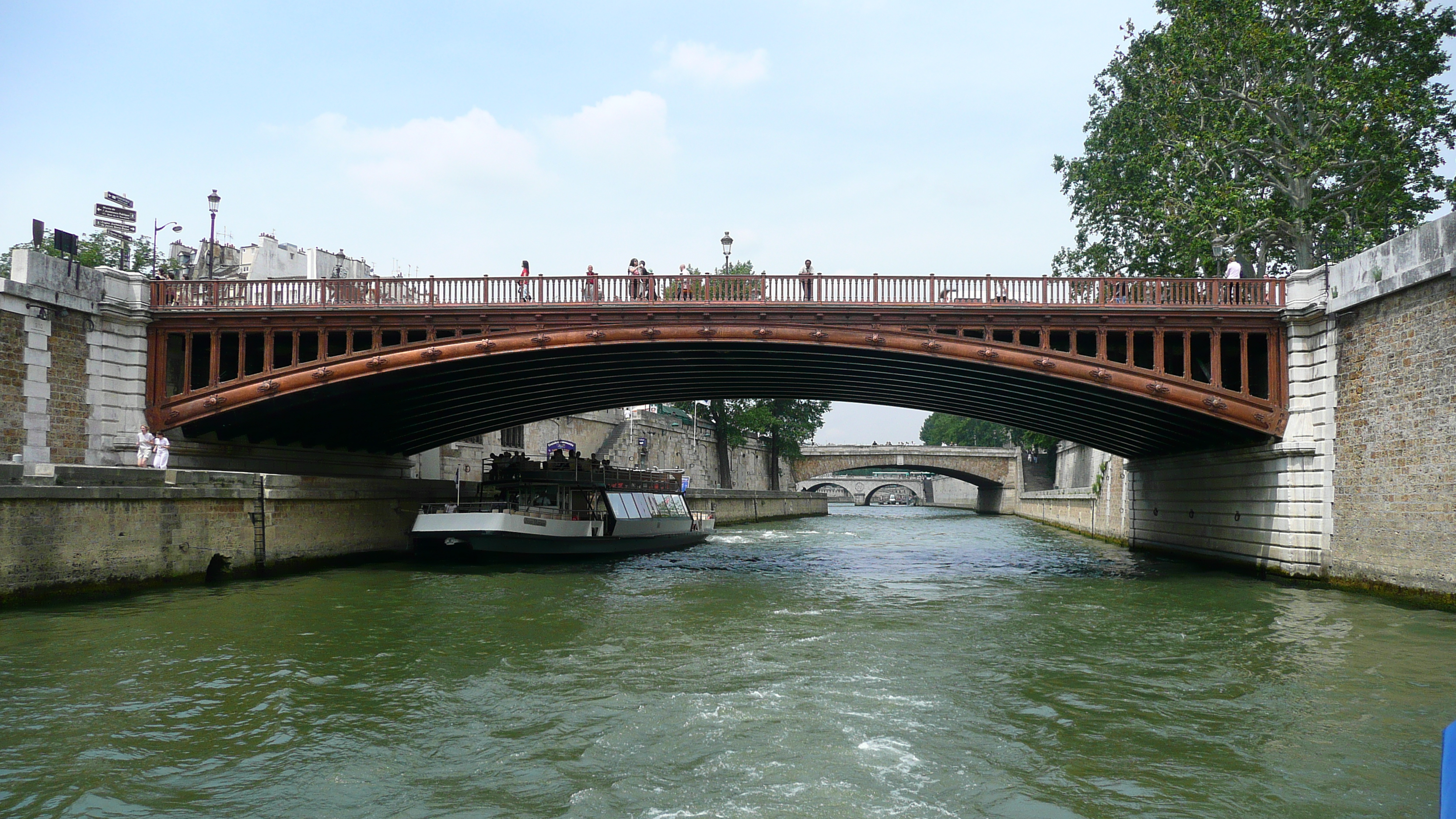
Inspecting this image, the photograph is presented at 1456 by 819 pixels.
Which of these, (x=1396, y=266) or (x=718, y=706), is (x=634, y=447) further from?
(x=718, y=706)

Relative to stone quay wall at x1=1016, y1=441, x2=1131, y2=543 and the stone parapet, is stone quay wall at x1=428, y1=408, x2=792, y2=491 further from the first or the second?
the stone parapet

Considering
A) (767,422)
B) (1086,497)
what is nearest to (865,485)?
(767,422)

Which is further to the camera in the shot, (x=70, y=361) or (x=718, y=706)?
(x=70, y=361)

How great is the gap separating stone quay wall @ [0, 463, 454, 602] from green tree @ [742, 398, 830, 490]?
4003 cm

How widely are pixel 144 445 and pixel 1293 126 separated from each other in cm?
3709

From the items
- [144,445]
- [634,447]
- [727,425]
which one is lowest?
[144,445]

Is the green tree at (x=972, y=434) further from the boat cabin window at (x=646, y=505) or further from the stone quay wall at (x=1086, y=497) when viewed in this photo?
the boat cabin window at (x=646, y=505)

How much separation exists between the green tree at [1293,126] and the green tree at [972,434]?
45301 mm

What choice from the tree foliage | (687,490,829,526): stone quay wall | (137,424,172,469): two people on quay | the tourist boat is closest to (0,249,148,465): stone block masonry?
(137,424,172,469): two people on quay

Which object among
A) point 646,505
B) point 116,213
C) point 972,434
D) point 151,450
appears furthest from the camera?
point 972,434

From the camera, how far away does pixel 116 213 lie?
34.5 meters

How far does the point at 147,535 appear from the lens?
20.1 m

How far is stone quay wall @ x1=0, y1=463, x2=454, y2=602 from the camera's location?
1747 cm

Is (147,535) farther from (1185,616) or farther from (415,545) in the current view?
(1185,616)
